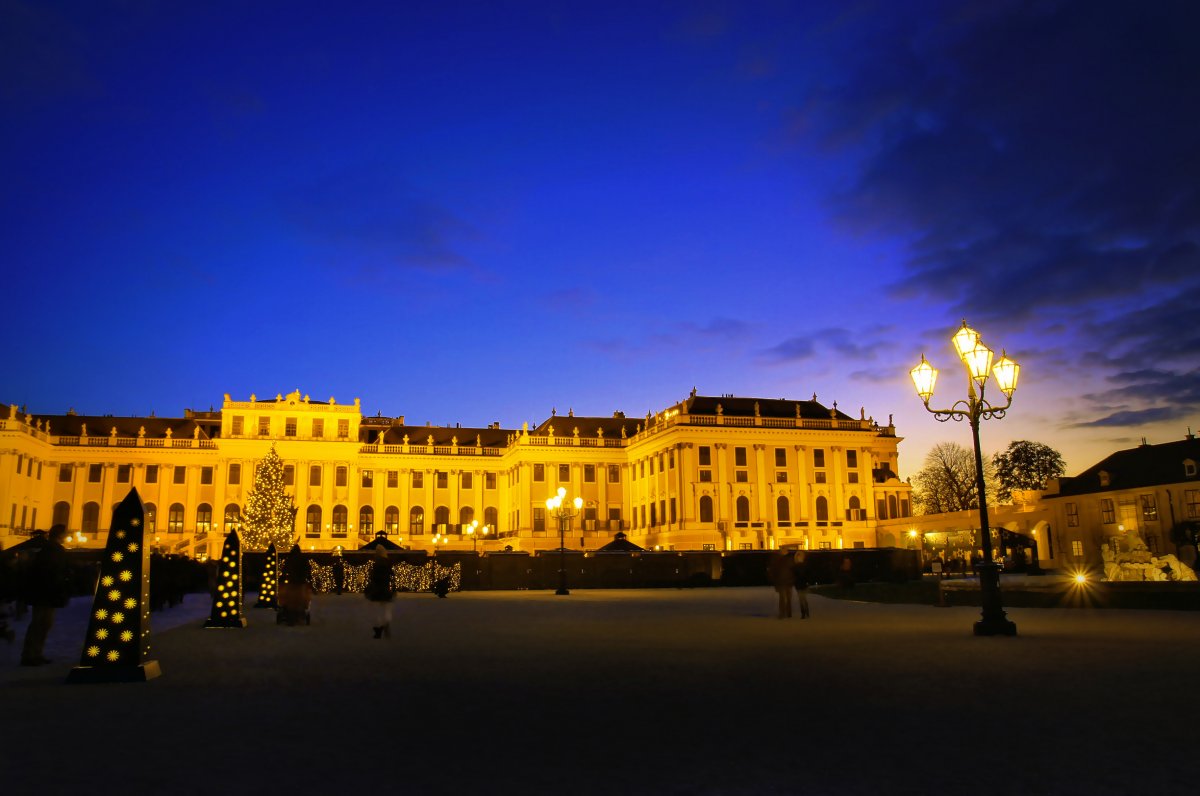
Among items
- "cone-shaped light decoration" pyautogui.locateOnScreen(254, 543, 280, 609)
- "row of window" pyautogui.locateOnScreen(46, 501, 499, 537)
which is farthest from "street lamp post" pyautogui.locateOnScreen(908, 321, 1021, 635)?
"row of window" pyautogui.locateOnScreen(46, 501, 499, 537)

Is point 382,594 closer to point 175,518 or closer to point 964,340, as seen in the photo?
point 964,340

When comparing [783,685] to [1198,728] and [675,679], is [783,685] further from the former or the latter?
[1198,728]

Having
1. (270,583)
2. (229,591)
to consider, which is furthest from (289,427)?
(229,591)

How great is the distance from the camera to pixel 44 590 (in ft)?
39.7

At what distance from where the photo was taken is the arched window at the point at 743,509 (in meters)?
74.1

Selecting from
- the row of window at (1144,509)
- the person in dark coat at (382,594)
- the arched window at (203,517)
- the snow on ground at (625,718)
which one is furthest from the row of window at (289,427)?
the snow on ground at (625,718)

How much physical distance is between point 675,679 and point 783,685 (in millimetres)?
1288

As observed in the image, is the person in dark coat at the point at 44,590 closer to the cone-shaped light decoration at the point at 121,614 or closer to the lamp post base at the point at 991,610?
the cone-shaped light decoration at the point at 121,614

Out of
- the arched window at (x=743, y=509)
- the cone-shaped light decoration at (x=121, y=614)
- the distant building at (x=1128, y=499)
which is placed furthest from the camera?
the arched window at (x=743, y=509)

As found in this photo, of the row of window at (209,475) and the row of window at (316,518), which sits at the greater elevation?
the row of window at (209,475)

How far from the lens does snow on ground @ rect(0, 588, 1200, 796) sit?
18.5 ft

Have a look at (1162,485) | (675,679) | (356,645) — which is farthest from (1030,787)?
(1162,485)

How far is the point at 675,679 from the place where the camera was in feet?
33.8

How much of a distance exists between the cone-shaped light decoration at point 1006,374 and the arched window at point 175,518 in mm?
80534
